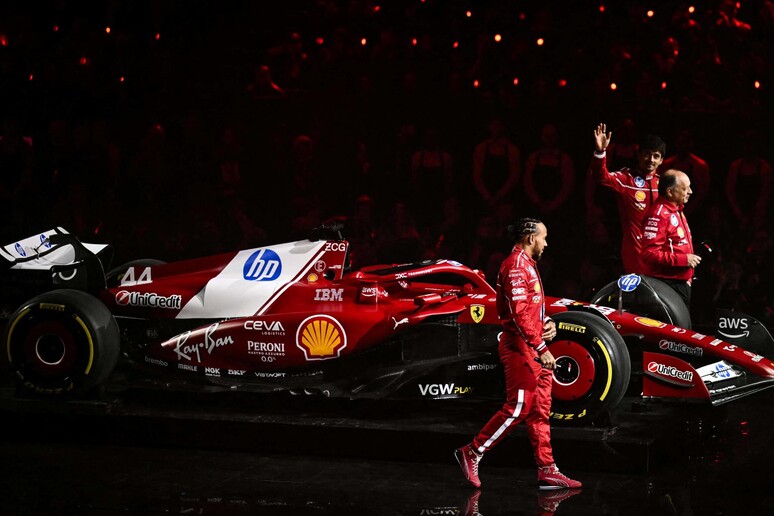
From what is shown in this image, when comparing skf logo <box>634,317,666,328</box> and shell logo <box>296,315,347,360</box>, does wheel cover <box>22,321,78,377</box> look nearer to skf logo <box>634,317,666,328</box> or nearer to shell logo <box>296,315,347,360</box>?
shell logo <box>296,315,347,360</box>

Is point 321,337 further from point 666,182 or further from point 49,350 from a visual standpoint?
point 666,182

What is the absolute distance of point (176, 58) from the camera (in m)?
13.6

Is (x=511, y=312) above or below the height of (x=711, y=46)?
below

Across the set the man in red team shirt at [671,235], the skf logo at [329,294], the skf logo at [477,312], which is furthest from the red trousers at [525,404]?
the man in red team shirt at [671,235]

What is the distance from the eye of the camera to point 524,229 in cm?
652

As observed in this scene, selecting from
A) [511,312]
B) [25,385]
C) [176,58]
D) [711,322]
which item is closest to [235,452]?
[25,385]

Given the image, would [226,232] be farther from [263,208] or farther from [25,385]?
[25,385]

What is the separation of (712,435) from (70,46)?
30.9 feet

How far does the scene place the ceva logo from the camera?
27.1 feet

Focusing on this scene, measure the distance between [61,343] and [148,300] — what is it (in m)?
0.72

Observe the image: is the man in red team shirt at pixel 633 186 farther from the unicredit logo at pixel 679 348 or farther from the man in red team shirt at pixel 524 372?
the man in red team shirt at pixel 524 372

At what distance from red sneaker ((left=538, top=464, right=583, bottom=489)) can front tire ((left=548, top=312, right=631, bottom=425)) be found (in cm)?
81

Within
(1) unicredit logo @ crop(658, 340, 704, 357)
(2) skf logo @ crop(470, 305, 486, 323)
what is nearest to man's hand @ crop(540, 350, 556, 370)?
(2) skf logo @ crop(470, 305, 486, 323)

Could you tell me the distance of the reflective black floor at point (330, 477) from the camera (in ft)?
20.3
